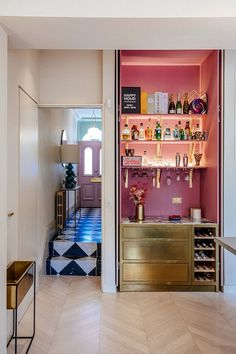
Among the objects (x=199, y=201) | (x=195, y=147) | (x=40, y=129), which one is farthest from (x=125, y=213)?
(x=40, y=129)

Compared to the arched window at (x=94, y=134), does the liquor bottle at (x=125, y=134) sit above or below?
below

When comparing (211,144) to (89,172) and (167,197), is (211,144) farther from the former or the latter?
(89,172)

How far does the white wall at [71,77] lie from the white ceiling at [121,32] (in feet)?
5.82

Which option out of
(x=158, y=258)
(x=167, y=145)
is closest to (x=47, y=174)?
(x=167, y=145)

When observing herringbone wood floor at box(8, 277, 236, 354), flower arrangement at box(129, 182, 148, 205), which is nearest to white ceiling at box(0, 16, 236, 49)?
flower arrangement at box(129, 182, 148, 205)

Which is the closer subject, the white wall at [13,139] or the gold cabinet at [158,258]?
the white wall at [13,139]

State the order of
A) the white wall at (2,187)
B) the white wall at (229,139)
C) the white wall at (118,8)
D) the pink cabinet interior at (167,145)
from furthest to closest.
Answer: the pink cabinet interior at (167,145) < the white wall at (229,139) < the white wall at (2,187) < the white wall at (118,8)

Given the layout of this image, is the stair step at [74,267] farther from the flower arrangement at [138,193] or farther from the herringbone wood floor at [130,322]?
the flower arrangement at [138,193]

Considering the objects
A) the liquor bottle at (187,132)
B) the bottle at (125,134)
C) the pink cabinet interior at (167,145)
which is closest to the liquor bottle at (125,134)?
the bottle at (125,134)

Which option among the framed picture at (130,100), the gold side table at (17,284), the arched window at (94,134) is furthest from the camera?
the arched window at (94,134)

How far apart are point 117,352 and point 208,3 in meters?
2.79

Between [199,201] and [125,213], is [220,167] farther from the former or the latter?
[125,213]

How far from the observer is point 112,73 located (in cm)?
416

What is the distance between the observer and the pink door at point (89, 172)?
10.5 metres
